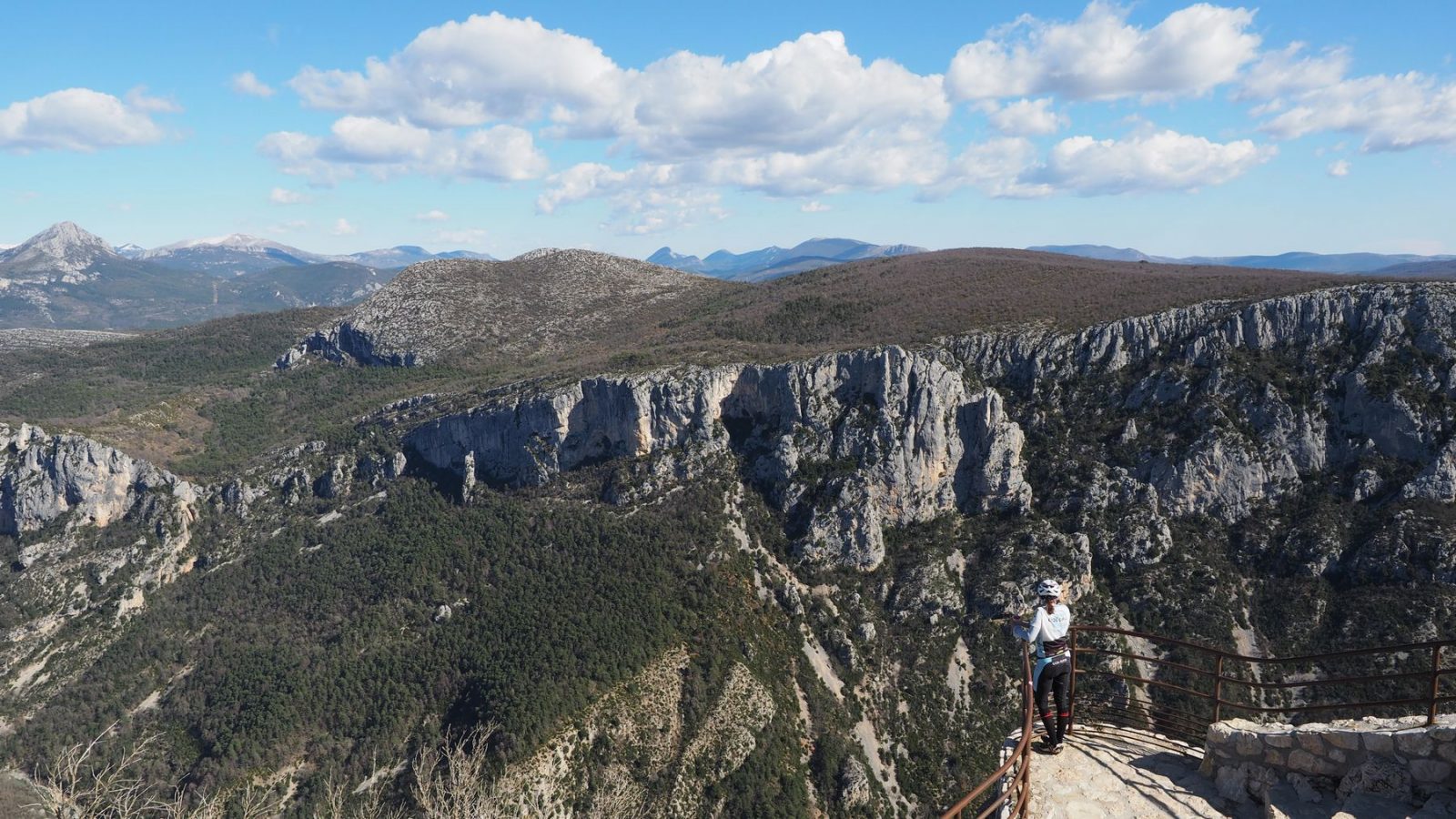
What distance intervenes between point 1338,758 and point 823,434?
76.6 metres

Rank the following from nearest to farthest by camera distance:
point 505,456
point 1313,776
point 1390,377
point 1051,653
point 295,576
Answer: point 1313,776 → point 1051,653 → point 1390,377 → point 295,576 → point 505,456

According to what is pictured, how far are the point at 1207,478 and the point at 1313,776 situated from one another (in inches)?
3066

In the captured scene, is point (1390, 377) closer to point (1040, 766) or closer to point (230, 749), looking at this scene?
point (1040, 766)

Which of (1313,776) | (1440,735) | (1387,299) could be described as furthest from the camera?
(1387,299)

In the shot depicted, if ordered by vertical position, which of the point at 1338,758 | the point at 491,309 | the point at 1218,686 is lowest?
the point at 1338,758

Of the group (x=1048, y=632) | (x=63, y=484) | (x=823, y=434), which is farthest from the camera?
(x=63, y=484)

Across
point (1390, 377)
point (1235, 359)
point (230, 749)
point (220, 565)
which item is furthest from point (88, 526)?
point (1390, 377)

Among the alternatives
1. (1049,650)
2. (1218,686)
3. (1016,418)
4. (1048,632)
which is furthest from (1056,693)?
(1016,418)

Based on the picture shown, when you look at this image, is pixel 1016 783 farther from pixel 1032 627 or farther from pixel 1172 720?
pixel 1172 720

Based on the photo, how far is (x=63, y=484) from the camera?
10000 centimetres

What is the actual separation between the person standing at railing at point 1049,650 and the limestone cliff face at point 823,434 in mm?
70625

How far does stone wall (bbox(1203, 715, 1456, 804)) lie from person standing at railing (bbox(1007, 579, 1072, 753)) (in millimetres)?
2582

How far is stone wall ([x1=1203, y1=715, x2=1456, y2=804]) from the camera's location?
1101 cm

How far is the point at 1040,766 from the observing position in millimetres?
13008
